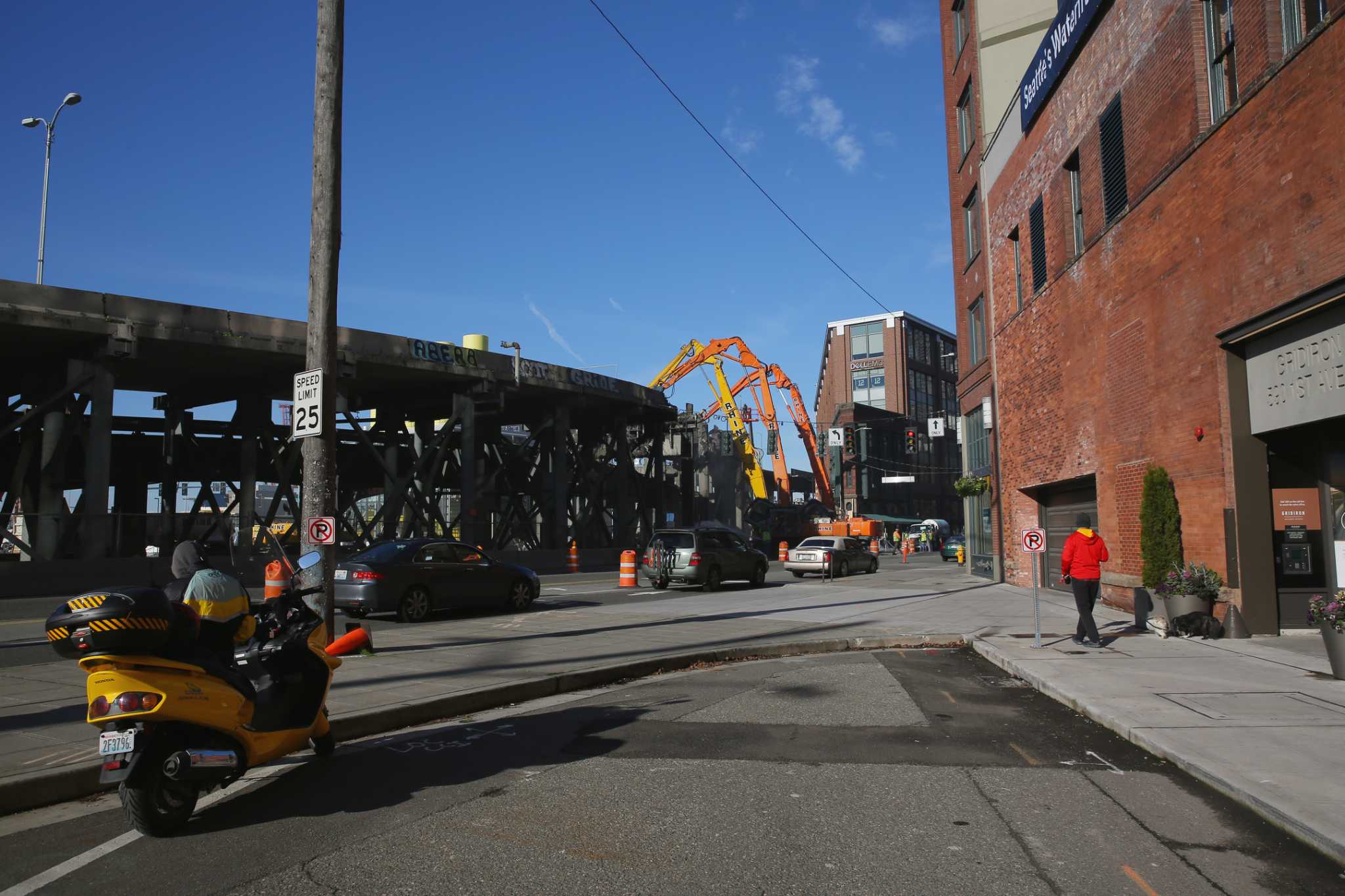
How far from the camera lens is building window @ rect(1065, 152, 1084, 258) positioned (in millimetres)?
19828

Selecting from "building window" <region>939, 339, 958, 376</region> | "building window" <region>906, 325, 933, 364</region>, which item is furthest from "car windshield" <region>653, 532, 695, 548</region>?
"building window" <region>939, 339, 958, 376</region>

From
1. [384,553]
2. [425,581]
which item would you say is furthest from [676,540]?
[384,553]

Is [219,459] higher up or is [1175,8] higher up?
[1175,8]

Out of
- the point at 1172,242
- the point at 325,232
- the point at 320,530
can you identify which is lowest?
the point at 320,530

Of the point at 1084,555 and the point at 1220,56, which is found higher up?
the point at 1220,56

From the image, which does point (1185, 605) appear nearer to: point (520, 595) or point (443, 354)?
point (520, 595)

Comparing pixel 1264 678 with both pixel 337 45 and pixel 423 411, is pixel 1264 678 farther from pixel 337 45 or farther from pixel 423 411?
pixel 423 411

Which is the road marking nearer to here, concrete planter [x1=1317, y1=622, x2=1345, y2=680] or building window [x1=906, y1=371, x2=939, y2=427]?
concrete planter [x1=1317, y1=622, x2=1345, y2=680]

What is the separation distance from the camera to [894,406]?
92.8 m

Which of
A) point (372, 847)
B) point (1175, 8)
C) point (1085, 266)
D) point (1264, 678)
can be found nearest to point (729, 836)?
point (372, 847)

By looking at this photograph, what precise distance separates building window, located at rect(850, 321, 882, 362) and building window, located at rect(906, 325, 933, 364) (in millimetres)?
2710

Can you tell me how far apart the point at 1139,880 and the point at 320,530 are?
8.81 metres

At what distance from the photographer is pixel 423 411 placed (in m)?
48.2

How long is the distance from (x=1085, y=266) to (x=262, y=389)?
1293 inches
